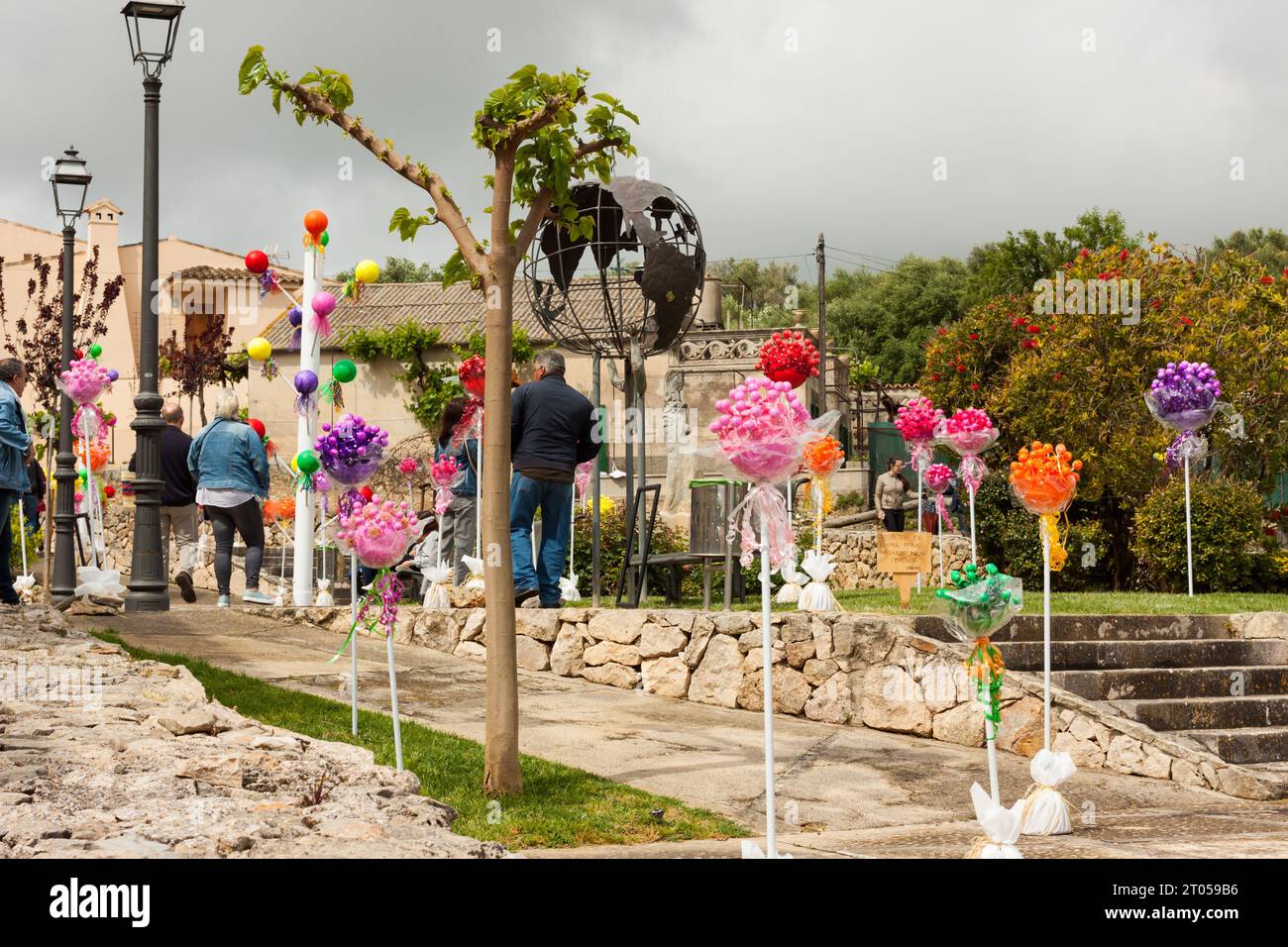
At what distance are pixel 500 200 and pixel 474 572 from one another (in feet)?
16.1

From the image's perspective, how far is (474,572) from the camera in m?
10.6

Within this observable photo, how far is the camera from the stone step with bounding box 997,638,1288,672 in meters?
9.18

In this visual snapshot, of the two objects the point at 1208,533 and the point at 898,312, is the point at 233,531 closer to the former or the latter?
the point at 1208,533

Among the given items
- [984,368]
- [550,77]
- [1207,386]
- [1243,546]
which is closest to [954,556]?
[984,368]

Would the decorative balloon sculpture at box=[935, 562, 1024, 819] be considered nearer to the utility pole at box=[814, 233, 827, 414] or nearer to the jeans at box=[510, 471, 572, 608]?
the jeans at box=[510, 471, 572, 608]

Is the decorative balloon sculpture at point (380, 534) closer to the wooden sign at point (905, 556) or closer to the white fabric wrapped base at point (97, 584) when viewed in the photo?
the wooden sign at point (905, 556)

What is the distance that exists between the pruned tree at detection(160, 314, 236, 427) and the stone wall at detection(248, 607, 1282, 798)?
27851mm

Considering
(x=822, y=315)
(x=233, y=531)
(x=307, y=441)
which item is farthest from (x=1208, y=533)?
(x=822, y=315)

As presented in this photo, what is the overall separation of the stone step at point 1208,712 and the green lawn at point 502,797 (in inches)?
155

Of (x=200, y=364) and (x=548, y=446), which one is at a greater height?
(x=200, y=364)

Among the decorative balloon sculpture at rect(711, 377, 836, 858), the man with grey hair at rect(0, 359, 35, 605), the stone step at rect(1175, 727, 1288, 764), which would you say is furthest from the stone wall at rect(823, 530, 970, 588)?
the decorative balloon sculpture at rect(711, 377, 836, 858)

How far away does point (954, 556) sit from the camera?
19.2 m

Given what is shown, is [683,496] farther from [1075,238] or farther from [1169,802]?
[1169,802]
